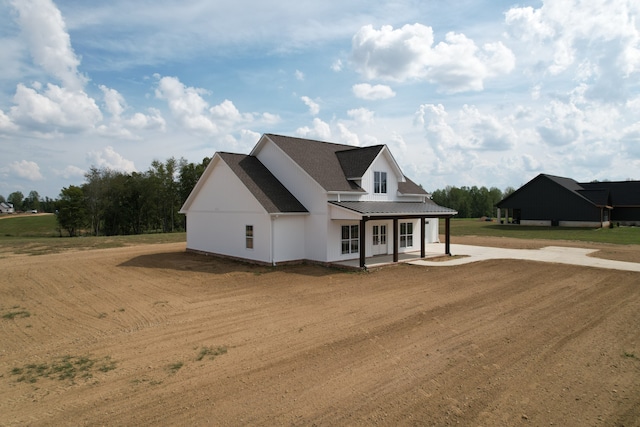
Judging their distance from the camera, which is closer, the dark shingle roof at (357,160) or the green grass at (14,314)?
the green grass at (14,314)

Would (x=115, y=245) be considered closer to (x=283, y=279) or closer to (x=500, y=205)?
(x=283, y=279)

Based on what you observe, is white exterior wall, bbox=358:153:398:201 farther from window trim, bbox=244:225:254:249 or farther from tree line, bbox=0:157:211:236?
tree line, bbox=0:157:211:236

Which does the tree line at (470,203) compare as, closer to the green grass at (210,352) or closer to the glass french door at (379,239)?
the glass french door at (379,239)

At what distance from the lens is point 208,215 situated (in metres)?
23.8

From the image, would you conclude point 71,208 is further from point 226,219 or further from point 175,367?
point 175,367

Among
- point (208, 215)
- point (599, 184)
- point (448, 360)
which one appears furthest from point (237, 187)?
point (599, 184)

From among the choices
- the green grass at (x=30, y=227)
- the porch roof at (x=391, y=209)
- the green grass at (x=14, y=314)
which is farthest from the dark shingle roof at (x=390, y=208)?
the green grass at (x=30, y=227)

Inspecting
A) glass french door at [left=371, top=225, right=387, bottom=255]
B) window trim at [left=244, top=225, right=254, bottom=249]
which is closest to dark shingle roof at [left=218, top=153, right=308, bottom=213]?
window trim at [left=244, top=225, right=254, bottom=249]

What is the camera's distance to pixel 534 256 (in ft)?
74.3

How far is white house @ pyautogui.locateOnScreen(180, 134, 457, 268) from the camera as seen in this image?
64.7 feet

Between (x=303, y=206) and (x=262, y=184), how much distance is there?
247cm

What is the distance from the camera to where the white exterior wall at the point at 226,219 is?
19938 millimetres

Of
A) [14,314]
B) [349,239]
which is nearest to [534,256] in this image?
[349,239]

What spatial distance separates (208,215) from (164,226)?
128 feet
